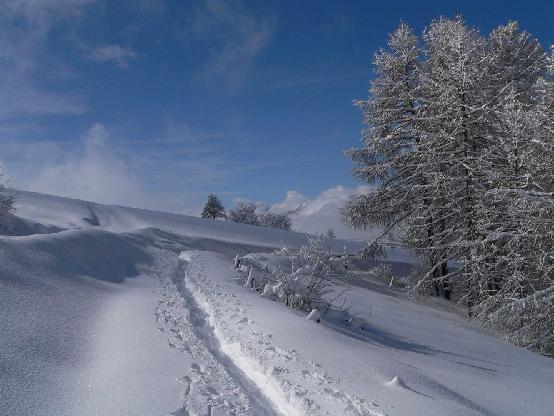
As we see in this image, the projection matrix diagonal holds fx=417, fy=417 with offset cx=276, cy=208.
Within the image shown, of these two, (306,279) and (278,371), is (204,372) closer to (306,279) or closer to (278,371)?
(278,371)

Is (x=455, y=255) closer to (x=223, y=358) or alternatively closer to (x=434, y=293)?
(x=434, y=293)

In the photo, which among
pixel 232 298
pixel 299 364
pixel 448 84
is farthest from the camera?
pixel 448 84

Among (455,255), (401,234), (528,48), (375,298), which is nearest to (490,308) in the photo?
(455,255)

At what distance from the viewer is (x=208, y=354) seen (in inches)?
225

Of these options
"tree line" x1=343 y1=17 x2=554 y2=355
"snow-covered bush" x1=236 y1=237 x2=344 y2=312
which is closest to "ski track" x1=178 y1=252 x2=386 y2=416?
"snow-covered bush" x1=236 y1=237 x2=344 y2=312

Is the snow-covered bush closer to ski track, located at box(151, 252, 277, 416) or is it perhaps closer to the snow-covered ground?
the snow-covered ground

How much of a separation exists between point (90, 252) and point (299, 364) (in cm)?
853

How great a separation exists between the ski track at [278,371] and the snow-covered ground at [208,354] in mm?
20

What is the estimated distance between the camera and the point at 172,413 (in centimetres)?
388

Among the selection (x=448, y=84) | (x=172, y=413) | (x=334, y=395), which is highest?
→ (x=448, y=84)

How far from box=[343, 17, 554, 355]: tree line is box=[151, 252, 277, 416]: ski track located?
23.4 feet

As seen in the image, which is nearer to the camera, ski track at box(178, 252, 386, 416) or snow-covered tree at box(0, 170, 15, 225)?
ski track at box(178, 252, 386, 416)

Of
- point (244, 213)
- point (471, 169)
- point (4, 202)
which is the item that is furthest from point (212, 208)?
point (471, 169)

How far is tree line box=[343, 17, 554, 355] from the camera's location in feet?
34.0
